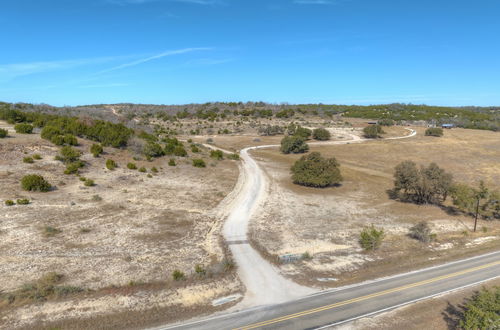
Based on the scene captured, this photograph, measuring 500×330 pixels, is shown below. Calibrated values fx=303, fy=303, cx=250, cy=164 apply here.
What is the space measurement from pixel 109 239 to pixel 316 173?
1069 inches

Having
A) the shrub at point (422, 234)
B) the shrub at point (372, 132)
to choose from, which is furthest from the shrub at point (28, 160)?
the shrub at point (372, 132)

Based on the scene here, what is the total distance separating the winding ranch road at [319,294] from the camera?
14.2 meters

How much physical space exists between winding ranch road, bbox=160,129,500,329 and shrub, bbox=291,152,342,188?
64.4ft

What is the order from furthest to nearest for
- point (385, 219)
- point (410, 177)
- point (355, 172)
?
1. point (355, 172)
2. point (410, 177)
3. point (385, 219)

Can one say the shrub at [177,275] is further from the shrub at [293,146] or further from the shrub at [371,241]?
the shrub at [293,146]

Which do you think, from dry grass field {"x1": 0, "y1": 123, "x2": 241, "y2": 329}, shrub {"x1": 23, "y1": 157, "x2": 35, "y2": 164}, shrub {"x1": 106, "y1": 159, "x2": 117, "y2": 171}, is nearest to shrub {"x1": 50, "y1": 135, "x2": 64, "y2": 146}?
dry grass field {"x1": 0, "y1": 123, "x2": 241, "y2": 329}

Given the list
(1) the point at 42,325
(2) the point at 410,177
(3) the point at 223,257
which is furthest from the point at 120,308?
(2) the point at 410,177

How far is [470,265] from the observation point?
20641 millimetres

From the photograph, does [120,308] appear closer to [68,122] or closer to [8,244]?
[8,244]

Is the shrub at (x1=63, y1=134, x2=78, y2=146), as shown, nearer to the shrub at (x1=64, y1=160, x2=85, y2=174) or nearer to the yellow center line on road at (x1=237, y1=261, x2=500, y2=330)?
the shrub at (x1=64, y1=160, x2=85, y2=174)

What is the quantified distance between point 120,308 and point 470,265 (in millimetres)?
22163

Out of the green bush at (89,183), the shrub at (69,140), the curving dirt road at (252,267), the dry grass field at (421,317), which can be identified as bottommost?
the dry grass field at (421,317)

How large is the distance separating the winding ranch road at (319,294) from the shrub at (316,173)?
64.4 ft

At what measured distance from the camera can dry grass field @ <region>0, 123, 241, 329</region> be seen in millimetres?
15586
